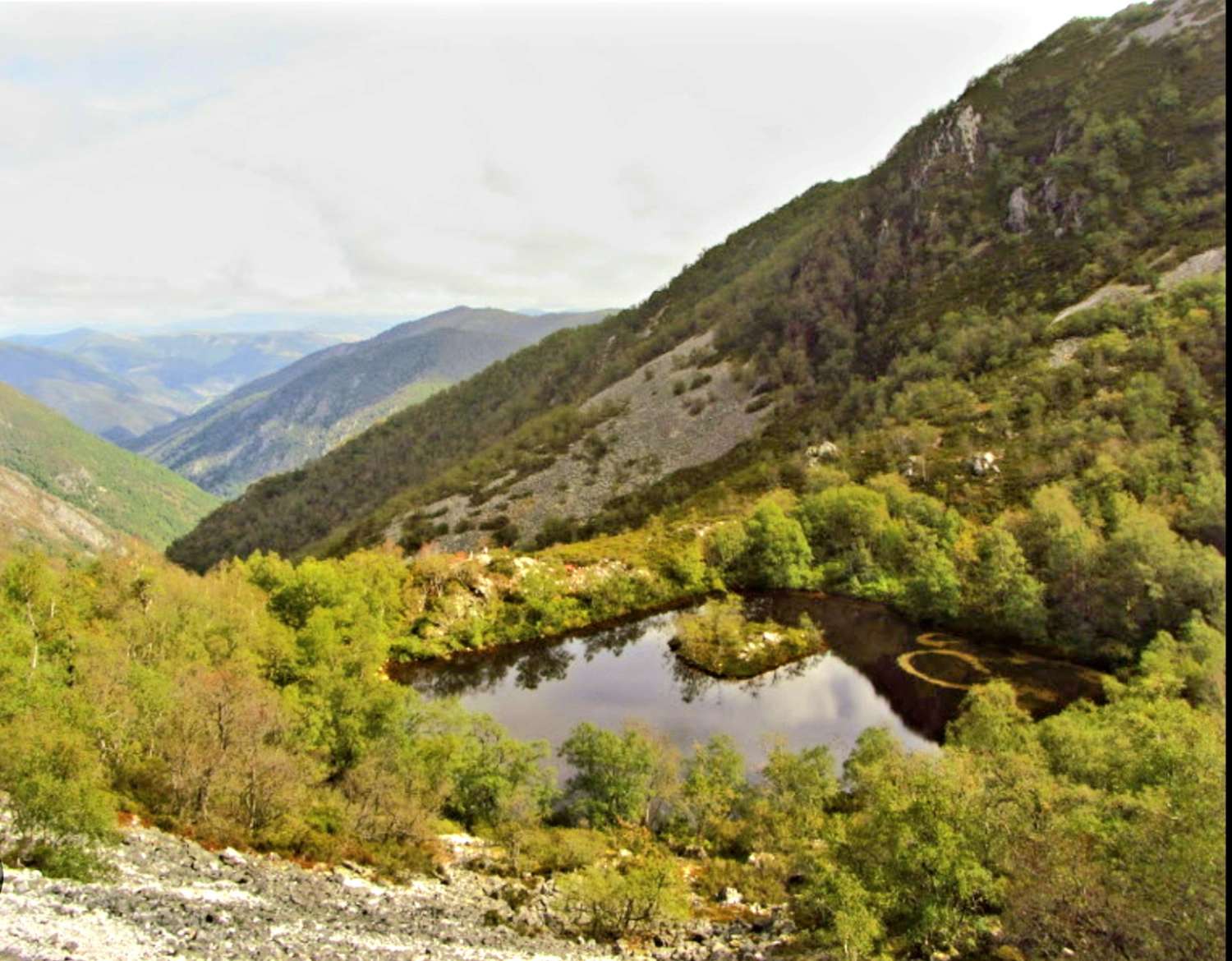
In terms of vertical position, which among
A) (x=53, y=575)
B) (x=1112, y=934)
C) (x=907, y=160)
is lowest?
(x=1112, y=934)

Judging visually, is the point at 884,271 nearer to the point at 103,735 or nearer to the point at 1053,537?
the point at 1053,537

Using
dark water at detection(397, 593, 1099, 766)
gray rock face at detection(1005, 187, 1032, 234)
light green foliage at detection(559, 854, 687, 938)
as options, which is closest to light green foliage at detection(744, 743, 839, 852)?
dark water at detection(397, 593, 1099, 766)

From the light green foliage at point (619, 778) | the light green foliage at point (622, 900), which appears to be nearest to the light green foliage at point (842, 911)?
the light green foliage at point (622, 900)

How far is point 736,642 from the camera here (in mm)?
59625

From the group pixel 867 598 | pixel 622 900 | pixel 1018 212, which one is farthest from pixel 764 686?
pixel 1018 212

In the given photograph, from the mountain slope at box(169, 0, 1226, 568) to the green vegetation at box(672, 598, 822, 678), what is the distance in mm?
33322

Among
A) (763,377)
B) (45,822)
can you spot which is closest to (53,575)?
(45,822)

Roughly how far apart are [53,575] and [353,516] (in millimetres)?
101971

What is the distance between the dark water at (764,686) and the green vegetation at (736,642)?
38.1 inches

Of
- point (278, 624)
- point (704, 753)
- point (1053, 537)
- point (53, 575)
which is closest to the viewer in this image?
point (704, 753)

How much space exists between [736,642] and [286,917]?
4285 cm

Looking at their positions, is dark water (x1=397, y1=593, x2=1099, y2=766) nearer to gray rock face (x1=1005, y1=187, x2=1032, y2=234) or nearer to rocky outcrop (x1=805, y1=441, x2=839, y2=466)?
rocky outcrop (x1=805, y1=441, x2=839, y2=466)

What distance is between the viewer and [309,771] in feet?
99.5

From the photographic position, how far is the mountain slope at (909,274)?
97.3m
